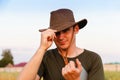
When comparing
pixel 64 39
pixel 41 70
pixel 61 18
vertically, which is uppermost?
pixel 61 18

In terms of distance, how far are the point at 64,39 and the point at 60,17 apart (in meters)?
0.36

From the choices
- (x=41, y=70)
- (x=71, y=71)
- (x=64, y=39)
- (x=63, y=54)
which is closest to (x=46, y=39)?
(x=64, y=39)

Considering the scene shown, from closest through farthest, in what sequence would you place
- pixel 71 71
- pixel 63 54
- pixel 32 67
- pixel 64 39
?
pixel 71 71, pixel 32 67, pixel 64 39, pixel 63 54

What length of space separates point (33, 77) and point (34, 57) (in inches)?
7.7

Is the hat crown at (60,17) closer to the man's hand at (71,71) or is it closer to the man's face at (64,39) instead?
the man's face at (64,39)

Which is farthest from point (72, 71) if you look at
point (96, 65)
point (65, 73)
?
point (96, 65)

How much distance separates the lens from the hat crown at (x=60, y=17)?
4.28 meters

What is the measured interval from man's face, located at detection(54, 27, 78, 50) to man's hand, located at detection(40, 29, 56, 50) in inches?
4.2

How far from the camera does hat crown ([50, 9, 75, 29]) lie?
169 inches

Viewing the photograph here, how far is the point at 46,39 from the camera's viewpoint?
392 cm

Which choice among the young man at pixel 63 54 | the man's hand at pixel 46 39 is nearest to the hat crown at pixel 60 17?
the young man at pixel 63 54

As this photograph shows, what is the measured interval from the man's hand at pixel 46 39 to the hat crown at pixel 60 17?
0.98 feet

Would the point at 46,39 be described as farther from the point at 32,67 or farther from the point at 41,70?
the point at 41,70

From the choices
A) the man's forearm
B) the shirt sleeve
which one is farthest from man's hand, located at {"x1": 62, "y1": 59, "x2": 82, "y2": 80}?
the shirt sleeve
